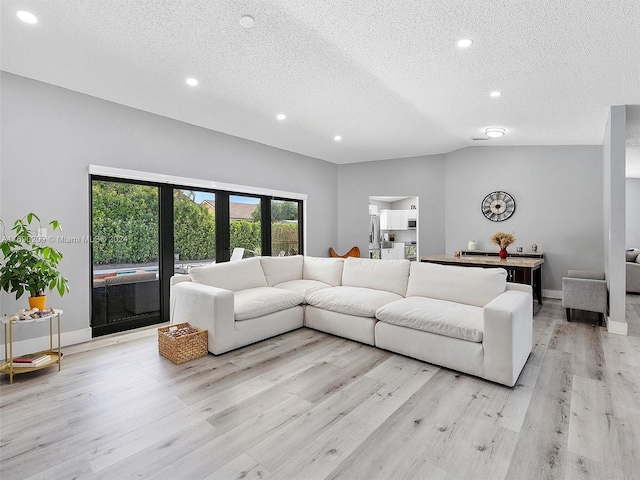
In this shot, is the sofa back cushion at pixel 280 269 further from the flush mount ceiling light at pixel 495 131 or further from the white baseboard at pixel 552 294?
the white baseboard at pixel 552 294

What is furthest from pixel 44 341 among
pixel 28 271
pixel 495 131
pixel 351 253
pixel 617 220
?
pixel 617 220

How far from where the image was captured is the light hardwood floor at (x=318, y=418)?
1628 millimetres

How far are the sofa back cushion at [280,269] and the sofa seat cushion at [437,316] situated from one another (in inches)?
64.5

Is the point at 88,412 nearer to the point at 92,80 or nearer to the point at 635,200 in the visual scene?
the point at 92,80

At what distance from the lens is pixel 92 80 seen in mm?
3168

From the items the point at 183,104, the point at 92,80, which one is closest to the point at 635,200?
the point at 183,104

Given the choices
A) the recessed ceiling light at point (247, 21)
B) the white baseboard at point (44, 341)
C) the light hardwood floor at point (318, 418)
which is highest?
the recessed ceiling light at point (247, 21)

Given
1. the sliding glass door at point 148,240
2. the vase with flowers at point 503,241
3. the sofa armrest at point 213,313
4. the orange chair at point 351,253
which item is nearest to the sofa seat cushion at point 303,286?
the sliding glass door at point 148,240

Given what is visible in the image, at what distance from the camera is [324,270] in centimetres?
442

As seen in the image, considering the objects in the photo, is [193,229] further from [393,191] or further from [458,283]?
[393,191]

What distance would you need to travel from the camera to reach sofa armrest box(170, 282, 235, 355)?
9.87ft

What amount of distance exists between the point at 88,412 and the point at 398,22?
11.1 ft

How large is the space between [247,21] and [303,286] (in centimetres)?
284

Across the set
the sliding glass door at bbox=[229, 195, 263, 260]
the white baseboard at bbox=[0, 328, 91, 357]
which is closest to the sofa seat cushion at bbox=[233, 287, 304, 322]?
the sliding glass door at bbox=[229, 195, 263, 260]
